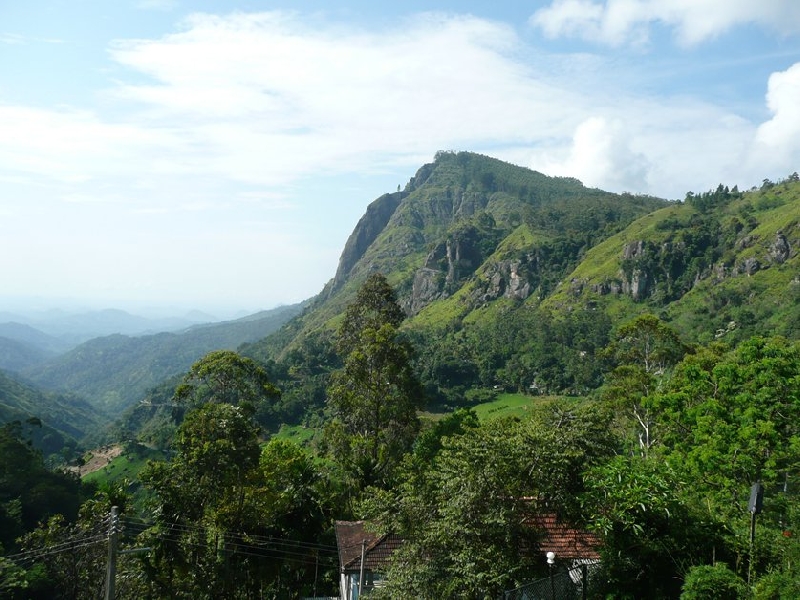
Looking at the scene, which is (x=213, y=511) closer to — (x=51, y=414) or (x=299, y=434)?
(x=299, y=434)

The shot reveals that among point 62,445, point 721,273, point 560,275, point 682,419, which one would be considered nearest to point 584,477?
point 682,419

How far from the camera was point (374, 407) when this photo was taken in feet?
87.1

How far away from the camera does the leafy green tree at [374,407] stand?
84.3 feet

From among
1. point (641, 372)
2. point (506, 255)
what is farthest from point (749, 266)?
point (641, 372)

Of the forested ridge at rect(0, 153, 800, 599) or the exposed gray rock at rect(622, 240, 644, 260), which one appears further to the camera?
the exposed gray rock at rect(622, 240, 644, 260)

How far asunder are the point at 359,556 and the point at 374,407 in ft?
25.3

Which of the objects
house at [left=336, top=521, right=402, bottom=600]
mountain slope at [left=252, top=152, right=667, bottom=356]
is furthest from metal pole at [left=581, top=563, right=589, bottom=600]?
mountain slope at [left=252, top=152, right=667, bottom=356]

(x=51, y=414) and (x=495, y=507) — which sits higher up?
(x=495, y=507)

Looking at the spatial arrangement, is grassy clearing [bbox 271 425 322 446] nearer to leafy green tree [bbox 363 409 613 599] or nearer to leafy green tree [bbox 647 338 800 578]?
leafy green tree [bbox 647 338 800 578]

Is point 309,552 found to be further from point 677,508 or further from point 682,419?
point 677,508

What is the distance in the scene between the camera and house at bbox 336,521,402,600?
19.2 metres

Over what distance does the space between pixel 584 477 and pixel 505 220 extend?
540 feet

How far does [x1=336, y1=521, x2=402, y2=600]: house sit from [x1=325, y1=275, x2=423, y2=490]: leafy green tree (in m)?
3.85

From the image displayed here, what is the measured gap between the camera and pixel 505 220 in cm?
17262
